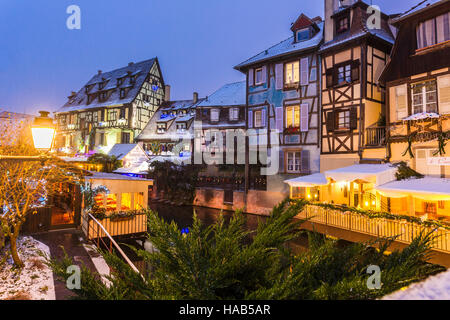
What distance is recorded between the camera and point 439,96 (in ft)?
38.9

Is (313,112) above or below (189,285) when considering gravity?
above

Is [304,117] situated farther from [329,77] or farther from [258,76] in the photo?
[258,76]

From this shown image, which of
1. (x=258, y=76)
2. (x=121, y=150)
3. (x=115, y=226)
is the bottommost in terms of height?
(x=115, y=226)

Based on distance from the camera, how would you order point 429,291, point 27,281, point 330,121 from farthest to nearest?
point 330,121 < point 27,281 < point 429,291

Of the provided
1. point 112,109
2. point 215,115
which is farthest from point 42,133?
point 112,109

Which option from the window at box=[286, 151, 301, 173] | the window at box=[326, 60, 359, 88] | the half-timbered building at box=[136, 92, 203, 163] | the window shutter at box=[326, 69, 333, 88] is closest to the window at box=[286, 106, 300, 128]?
the window at box=[286, 151, 301, 173]

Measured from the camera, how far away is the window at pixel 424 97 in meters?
12.2

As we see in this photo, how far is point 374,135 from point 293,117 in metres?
5.63

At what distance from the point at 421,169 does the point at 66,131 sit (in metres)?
44.1

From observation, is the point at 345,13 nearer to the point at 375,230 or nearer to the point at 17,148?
the point at 375,230

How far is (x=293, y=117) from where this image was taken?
62.1ft

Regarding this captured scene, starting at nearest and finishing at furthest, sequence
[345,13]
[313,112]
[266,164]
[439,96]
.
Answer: [439,96], [345,13], [313,112], [266,164]

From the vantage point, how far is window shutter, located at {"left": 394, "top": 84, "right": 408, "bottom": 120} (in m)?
13.0
